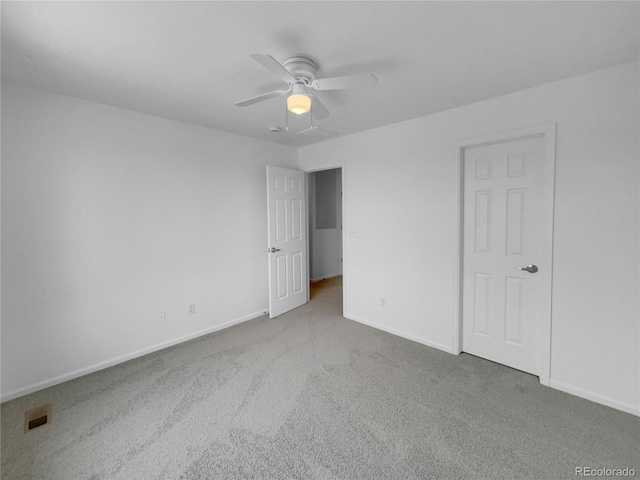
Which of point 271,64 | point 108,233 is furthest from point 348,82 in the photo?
point 108,233

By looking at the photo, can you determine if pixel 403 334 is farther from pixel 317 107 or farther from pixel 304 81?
pixel 304 81

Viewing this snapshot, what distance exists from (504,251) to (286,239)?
2.57m

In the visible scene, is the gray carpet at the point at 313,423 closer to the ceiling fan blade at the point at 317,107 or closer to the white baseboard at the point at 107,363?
the white baseboard at the point at 107,363

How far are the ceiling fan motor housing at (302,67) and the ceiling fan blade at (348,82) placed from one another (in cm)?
A: 15

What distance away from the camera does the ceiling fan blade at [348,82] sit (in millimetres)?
1658

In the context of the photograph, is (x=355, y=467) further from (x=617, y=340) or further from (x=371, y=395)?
(x=617, y=340)

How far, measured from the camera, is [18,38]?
1620mm

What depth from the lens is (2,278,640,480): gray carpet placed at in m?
1.61

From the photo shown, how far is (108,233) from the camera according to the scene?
2654mm

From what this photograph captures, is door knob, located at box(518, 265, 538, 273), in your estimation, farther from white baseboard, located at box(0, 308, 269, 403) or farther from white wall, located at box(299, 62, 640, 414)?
white baseboard, located at box(0, 308, 269, 403)

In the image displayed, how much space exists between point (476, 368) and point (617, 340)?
99 cm

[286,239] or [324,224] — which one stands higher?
[324,224]

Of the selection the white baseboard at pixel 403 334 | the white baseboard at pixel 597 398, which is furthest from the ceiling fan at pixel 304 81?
the white baseboard at pixel 597 398

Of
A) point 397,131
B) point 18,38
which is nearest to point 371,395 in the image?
point 397,131
